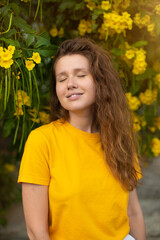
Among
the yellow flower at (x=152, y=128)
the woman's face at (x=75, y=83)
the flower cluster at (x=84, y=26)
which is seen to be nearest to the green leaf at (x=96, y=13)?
the flower cluster at (x=84, y=26)

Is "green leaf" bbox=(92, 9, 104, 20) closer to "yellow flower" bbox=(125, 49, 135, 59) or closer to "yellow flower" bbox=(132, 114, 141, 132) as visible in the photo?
"yellow flower" bbox=(125, 49, 135, 59)

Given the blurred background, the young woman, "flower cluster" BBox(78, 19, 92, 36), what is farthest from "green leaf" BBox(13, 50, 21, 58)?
"flower cluster" BBox(78, 19, 92, 36)

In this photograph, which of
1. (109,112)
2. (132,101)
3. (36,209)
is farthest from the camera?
(132,101)

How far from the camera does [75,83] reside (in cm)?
123

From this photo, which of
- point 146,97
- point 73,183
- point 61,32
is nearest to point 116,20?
point 61,32

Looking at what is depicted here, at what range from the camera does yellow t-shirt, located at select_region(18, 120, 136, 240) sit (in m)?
1.17

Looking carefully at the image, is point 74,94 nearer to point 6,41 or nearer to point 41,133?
point 41,133

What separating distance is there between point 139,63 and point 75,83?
0.51 meters

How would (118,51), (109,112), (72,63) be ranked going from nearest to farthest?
1. (72,63)
2. (109,112)
3. (118,51)

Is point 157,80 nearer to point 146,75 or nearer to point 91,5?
point 146,75

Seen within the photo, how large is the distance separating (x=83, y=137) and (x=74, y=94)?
18cm

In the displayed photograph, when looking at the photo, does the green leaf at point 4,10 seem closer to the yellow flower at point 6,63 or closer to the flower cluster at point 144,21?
the yellow flower at point 6,63

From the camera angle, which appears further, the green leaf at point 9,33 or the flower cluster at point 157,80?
the flower cluster at point 157,80

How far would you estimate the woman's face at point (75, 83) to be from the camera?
48.5 inches
